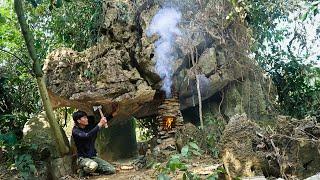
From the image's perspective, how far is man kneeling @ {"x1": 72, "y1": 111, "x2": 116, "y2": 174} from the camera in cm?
681

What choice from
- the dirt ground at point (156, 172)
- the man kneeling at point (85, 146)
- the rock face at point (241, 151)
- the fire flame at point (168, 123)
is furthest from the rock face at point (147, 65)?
the rock face at point (241, 151)

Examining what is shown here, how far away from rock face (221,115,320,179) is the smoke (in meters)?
4.13

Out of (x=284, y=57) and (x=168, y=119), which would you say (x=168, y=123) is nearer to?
(x=168, y=119)

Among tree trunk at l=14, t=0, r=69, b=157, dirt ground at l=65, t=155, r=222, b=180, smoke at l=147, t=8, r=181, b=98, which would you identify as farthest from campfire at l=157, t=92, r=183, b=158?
tree trunk at l=14, t=0, r=69, b=157

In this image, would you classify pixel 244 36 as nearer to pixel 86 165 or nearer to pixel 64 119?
pixel 86 165

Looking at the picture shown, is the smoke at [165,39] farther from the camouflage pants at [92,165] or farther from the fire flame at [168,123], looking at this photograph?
the camouflage pants at [92,165]

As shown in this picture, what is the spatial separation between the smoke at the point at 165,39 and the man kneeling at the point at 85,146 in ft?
7.94

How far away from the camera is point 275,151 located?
4.61 metres

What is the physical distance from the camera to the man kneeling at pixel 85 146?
268 inches

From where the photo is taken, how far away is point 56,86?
7910 mm

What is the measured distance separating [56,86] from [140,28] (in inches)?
103

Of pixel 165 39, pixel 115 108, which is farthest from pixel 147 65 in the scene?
pixel 115 108

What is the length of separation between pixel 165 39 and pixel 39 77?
382 centimetres

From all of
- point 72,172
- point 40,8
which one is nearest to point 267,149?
point 72,172
